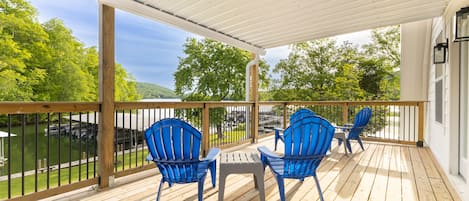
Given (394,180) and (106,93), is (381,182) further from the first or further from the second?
(106,93)

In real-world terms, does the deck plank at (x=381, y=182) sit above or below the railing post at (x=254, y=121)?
below

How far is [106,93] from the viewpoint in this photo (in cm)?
294

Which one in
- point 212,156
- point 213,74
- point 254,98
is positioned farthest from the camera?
point 213,74

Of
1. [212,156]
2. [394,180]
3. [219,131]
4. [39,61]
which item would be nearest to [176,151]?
[212,156]

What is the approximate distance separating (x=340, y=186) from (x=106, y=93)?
3.05 m

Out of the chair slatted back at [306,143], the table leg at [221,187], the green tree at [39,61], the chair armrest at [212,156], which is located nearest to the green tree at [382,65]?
the chair slatted back at [306,143]

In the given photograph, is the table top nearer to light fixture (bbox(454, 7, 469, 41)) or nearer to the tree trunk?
light fixture (bbox(454, 7, 469, 41))

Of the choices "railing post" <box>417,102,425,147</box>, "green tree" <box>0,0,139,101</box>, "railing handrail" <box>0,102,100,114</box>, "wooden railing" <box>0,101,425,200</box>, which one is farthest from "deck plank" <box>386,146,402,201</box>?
"green tree" <box>0,0,139,101</box>

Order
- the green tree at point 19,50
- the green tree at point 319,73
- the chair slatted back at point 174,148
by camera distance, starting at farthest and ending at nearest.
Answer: the green tree at point 319,73
the green tree at point 19,50
the chair slatted back at point 174,148

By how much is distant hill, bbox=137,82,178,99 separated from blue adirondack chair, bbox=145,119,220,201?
1175cm

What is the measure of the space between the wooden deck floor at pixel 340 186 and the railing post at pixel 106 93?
284mm

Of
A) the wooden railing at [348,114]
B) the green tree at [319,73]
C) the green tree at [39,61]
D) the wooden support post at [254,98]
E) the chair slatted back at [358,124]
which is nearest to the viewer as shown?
the chair slatted back at [358,124]

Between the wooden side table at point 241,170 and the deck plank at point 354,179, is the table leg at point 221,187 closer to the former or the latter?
the wooden side table at point 241,170

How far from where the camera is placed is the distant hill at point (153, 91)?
548 inches
